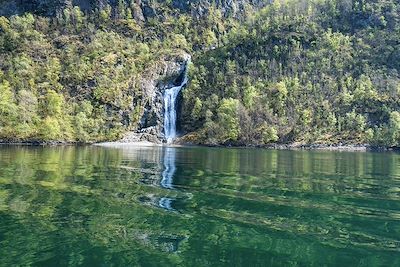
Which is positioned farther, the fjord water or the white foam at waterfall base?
the white foam at waterfall base

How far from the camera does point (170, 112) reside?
184m

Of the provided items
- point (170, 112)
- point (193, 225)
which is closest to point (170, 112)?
point (170, 112)

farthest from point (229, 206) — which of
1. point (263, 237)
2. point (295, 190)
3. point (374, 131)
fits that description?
point (374, 131)

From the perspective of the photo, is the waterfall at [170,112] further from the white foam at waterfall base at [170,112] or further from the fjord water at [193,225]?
the fjord water at [193,225]

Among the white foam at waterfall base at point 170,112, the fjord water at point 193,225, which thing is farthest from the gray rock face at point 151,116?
the fjord water at point 193,225

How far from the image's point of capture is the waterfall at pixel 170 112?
175m

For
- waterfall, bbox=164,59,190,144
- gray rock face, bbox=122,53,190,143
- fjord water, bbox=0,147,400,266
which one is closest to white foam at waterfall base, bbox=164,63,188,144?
waterfall, bbox=164,59,190,144

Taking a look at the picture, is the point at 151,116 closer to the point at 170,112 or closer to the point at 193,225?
the point at 170,112

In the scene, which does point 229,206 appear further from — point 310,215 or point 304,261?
point 304,261

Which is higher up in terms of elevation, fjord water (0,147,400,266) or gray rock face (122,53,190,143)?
gray rock face (122,53,190,143)

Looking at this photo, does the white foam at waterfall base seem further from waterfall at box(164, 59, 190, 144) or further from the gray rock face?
the gray rock face

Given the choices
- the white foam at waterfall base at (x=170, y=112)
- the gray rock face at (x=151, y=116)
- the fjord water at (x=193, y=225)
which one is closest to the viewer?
the fjord water at (x=193, y=225)

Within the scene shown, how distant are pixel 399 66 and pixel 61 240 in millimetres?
211202

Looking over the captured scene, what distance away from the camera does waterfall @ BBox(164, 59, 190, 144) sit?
6872 inches
